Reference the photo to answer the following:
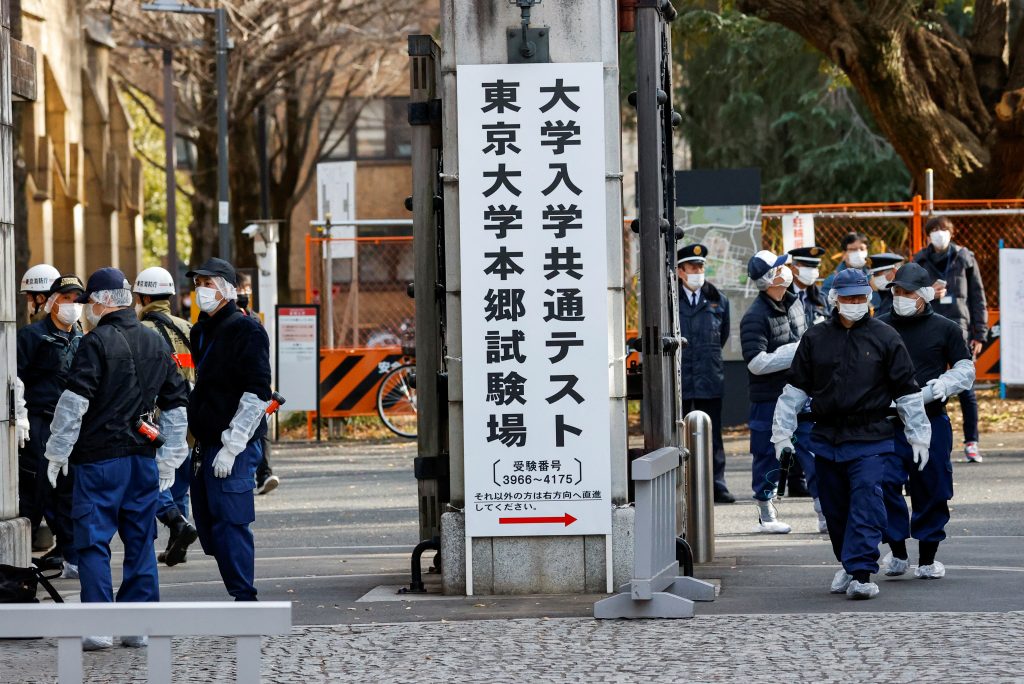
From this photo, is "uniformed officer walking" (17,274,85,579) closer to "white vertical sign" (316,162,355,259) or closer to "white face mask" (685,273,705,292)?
"white face mask" (685,273,705,292)

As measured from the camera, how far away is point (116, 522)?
8578 mm

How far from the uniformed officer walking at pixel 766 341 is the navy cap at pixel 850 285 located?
294 centimetres

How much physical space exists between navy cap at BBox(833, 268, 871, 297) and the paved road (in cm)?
154

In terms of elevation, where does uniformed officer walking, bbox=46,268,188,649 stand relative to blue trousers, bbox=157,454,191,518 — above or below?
above

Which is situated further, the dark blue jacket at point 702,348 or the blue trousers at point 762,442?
the dark blue jacket at point 702,348

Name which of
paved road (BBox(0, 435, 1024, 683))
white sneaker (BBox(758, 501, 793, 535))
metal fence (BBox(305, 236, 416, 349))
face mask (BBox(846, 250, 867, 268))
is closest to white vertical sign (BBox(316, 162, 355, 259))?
metal fence (BBox(305, 236, 416, 349))

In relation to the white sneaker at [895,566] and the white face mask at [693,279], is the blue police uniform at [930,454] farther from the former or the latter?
the white face mask at [693,279]

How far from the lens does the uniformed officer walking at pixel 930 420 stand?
33.0 ft

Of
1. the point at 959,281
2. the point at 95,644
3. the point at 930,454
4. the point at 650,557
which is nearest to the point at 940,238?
the point at 959,281

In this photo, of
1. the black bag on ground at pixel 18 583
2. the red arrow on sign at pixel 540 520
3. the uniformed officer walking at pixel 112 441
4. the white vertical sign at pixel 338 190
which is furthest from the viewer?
the white vertical sign at pixel 338 190

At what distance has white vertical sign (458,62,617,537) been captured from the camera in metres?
9.41

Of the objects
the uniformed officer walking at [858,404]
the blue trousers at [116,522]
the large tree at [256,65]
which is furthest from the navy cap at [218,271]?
the large tree at [256,65]

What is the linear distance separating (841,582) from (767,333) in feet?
11.1

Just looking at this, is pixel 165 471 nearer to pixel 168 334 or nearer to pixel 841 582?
pixel 168 334
